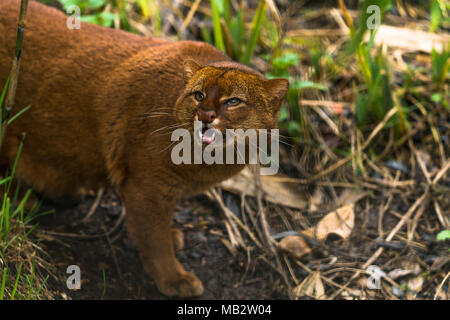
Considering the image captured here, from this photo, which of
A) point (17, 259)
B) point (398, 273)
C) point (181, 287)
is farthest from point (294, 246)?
point (17, 259)

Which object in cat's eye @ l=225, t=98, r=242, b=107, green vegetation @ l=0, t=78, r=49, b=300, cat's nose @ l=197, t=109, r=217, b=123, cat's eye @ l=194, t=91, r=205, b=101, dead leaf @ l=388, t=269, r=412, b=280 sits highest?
cat's eye @ l=194, t=91, r=205, b=101

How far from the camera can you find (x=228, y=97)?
8.57 feet

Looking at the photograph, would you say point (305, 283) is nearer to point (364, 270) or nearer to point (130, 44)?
point (364, 270)

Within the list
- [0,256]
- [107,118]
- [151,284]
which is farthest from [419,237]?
[0,256]

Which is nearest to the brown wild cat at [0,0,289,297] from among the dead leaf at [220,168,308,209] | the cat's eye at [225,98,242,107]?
the cat's eye at [225,98,242,107]

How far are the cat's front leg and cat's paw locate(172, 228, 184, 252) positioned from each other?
27cm

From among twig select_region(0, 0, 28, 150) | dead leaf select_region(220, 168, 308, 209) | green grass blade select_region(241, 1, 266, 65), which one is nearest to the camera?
twig select_region(0, 0, 28, 150)

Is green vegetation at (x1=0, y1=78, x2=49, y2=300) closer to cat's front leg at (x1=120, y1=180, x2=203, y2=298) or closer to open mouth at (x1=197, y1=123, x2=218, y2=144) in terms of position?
cat's front leg at (x1=120, y1=180, x2=203, y2=298)

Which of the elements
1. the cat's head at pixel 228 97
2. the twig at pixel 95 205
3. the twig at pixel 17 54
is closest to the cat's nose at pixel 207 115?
the cat's head at pixel 228 97

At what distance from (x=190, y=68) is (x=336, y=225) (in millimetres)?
1708

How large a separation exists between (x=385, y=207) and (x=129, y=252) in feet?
6.26

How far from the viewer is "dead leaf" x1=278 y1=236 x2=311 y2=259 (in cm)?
365

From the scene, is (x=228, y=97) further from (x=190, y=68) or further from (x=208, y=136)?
(x=190, y=68)

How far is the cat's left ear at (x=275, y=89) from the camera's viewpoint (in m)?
2.75
